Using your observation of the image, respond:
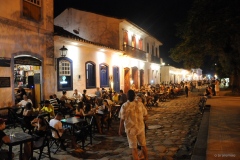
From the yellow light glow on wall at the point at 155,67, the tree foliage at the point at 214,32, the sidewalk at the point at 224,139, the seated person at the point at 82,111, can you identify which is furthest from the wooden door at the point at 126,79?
the seated person at the point at 82,111

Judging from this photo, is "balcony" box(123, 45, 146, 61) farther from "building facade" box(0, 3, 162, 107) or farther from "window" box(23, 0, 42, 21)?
"window" box(23, 0, 42, 21)

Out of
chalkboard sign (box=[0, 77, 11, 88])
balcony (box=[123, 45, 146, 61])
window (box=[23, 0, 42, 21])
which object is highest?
window (box=[23, 0, 42, 21])

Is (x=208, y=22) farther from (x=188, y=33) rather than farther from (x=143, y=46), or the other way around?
(x=143, y=46)

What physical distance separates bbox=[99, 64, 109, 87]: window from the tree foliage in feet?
26.3

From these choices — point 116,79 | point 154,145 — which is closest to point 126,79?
point 116,79

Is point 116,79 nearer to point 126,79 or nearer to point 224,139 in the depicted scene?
point 126,79

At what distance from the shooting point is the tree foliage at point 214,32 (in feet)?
56.0

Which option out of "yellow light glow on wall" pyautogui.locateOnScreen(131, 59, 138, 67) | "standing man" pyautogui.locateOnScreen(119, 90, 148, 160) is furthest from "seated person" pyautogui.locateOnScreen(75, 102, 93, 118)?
"yellow light glow on wall" pyautogui.locateOnScreen(131, 59, 138, 67)

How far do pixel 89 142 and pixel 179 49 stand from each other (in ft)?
58.3

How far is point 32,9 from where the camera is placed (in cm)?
1164

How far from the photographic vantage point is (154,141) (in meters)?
7.52

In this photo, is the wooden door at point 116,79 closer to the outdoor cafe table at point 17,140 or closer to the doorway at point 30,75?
the doorway at point 30,75

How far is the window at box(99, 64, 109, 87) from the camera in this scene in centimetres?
1786

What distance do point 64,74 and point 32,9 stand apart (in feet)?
13.2
